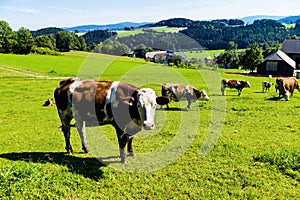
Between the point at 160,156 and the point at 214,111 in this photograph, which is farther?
the point at 214,111

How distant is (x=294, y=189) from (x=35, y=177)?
6.18 meters

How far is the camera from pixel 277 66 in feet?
201

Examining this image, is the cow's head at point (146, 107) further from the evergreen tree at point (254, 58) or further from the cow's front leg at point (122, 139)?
the evergreen tree at point (254, 58)

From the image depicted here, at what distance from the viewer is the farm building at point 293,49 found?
72.0m

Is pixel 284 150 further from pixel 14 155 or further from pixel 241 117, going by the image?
pixel 14 155

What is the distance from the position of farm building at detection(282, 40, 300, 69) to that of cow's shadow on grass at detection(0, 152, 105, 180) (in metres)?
75.7

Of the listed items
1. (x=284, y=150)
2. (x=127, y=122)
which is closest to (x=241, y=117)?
(x=284, y=150)

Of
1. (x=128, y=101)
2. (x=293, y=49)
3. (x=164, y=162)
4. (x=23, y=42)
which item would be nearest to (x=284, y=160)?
(x=164, y=162)

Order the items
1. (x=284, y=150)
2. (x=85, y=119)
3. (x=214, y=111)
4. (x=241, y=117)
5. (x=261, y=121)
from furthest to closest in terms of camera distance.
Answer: (x=214, y=111)
(x=241, y=117)
(x=261, y=121)
(x=284, y=150)
(x=85, y=119)

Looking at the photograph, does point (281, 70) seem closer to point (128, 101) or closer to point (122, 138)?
point (122, 138)

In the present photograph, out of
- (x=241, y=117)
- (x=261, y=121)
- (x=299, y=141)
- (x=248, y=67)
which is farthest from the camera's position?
(x=248, y=67)

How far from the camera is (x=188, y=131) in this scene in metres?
12.2

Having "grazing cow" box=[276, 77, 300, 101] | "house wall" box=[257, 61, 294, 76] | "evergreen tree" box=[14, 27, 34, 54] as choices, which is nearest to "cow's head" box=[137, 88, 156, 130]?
"grazing cow" box=[276, 77, 300, 101]

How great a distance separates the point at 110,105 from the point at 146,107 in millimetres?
1224
